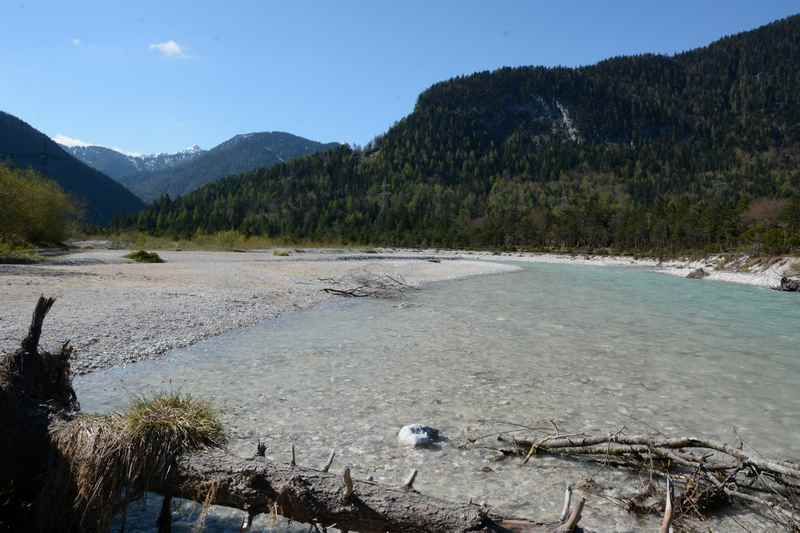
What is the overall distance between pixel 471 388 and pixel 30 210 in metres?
59.3

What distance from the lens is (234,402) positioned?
358 inches

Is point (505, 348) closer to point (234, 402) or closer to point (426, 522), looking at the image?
point (234, 402)

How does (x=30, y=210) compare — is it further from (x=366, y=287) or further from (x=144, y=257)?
(x=366, y=287)

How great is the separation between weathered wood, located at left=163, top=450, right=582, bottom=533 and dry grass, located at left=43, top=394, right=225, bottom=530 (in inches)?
9.7

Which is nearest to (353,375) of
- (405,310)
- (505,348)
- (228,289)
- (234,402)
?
(234,402)

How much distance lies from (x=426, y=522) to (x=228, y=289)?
23.7 m

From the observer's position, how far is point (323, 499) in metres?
3.84

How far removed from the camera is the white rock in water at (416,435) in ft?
24.2

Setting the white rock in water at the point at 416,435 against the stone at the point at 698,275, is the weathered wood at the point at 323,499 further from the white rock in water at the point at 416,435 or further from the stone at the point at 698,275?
the stone at the point at 698,275

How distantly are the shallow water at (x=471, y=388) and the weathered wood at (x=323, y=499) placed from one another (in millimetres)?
1126

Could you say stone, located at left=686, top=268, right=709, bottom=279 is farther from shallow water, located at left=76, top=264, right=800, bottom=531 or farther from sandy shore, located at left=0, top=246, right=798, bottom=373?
sandy shore, located at left=0, top=246, right=798, bottom=373

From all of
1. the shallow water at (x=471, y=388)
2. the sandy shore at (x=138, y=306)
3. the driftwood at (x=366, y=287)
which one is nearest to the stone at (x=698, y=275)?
the driftwood at (x=366, y=287)

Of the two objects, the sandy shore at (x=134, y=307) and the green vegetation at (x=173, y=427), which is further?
the sandy shore at (x=134, y=307)

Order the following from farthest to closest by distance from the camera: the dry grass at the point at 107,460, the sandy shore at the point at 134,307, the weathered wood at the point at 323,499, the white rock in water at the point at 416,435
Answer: the sandy shore at the point at 134,307
the white rock in water at the point at 416,435
the dry grass at the point at 107,460
the weathered wood at the point at 323,499
